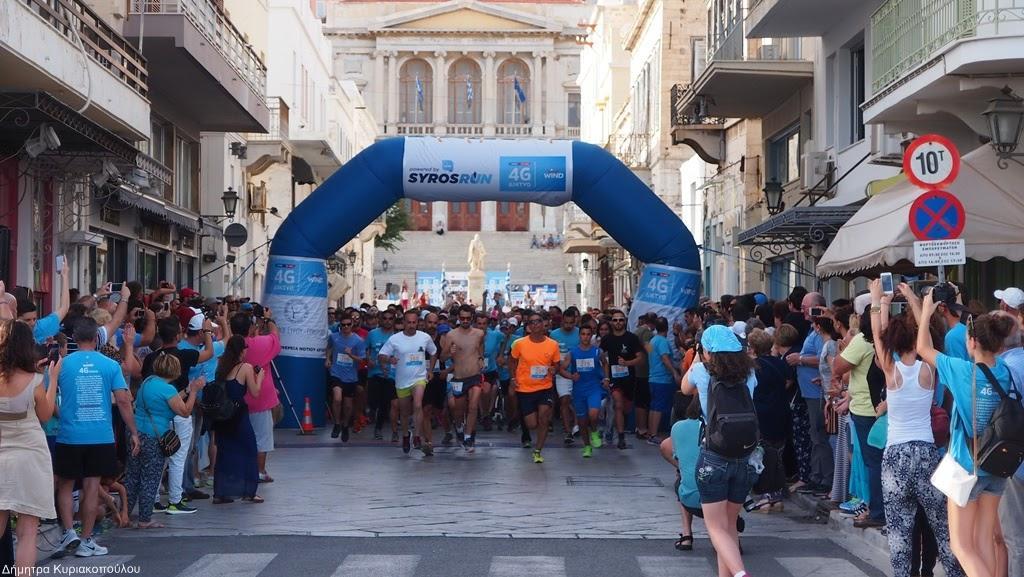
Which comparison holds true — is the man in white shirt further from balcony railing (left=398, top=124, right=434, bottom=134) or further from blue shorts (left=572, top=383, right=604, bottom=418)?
balcony railing (left=398, top=124, right=434, bottom=134)

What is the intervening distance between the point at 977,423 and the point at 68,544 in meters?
5.83

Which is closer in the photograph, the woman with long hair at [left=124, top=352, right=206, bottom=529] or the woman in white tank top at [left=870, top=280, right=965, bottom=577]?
the woman in white tank top at [left=870, top=280, right=965, bottom=577]

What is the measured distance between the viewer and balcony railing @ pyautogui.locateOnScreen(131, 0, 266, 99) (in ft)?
71.9

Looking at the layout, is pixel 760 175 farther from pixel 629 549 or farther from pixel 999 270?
pixel 629 549

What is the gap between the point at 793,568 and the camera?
985 cm

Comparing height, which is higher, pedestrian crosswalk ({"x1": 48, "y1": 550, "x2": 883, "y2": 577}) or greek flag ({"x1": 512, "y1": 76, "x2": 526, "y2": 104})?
greek flag ({"x1": 512, "y1": 76, "x2": 526, "y2": 104})

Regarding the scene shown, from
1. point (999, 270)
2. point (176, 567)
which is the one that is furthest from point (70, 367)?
point (999, 270)

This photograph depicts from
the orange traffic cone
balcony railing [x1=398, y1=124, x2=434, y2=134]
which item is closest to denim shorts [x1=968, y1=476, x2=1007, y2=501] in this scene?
the orange traffic cone

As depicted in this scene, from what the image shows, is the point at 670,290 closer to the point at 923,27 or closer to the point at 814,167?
the point at 814,167

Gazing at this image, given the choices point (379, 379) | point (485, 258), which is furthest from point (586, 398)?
point (485, 258)

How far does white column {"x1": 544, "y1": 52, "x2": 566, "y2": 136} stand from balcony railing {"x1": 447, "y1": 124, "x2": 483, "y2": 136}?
4415 mm

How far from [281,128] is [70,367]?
27401 mm

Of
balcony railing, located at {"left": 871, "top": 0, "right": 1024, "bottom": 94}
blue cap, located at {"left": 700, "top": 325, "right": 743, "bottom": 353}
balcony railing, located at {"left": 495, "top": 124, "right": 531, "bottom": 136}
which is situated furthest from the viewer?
balcony railing, located at {"left": 495, "top": 124, "right": 531, "bottom": 136}

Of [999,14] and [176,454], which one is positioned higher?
[999,14]
